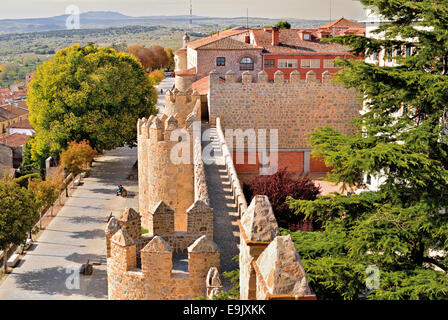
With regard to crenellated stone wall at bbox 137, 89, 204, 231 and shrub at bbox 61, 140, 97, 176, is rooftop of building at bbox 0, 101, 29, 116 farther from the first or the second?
crenellated stone wall at bbox 137, 89, 204, 231

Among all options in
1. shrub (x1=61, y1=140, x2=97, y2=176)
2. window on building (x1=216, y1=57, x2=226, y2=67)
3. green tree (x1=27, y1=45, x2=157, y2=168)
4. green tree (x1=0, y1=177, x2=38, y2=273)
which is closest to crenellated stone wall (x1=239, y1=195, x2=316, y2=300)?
green tree (x1=0, y1=177, x2=38, y2=273)

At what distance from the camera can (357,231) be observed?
25.5 ft

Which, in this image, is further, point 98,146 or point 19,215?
point 98,146

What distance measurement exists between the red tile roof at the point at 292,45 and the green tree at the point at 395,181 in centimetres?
2665

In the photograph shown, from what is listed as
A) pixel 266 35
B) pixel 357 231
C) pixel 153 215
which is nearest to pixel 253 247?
pixel 357 231

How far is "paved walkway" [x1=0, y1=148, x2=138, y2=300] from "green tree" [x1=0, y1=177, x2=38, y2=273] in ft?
3.56

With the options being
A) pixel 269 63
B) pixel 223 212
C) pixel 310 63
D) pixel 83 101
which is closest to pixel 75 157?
pixel 83 101

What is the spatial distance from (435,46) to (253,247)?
14.3 ft

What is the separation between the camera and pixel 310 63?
35.4 m

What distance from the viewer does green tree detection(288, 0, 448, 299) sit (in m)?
7.28

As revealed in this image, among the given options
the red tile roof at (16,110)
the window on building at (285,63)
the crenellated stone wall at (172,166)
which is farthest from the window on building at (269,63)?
the red tile roof at (16,110)

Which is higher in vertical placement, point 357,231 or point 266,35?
point 266,35

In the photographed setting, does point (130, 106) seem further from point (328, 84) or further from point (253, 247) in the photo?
point (253, 247)

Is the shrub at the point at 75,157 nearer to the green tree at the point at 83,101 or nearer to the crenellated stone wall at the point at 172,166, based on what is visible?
the green tree at the point at 83,101
